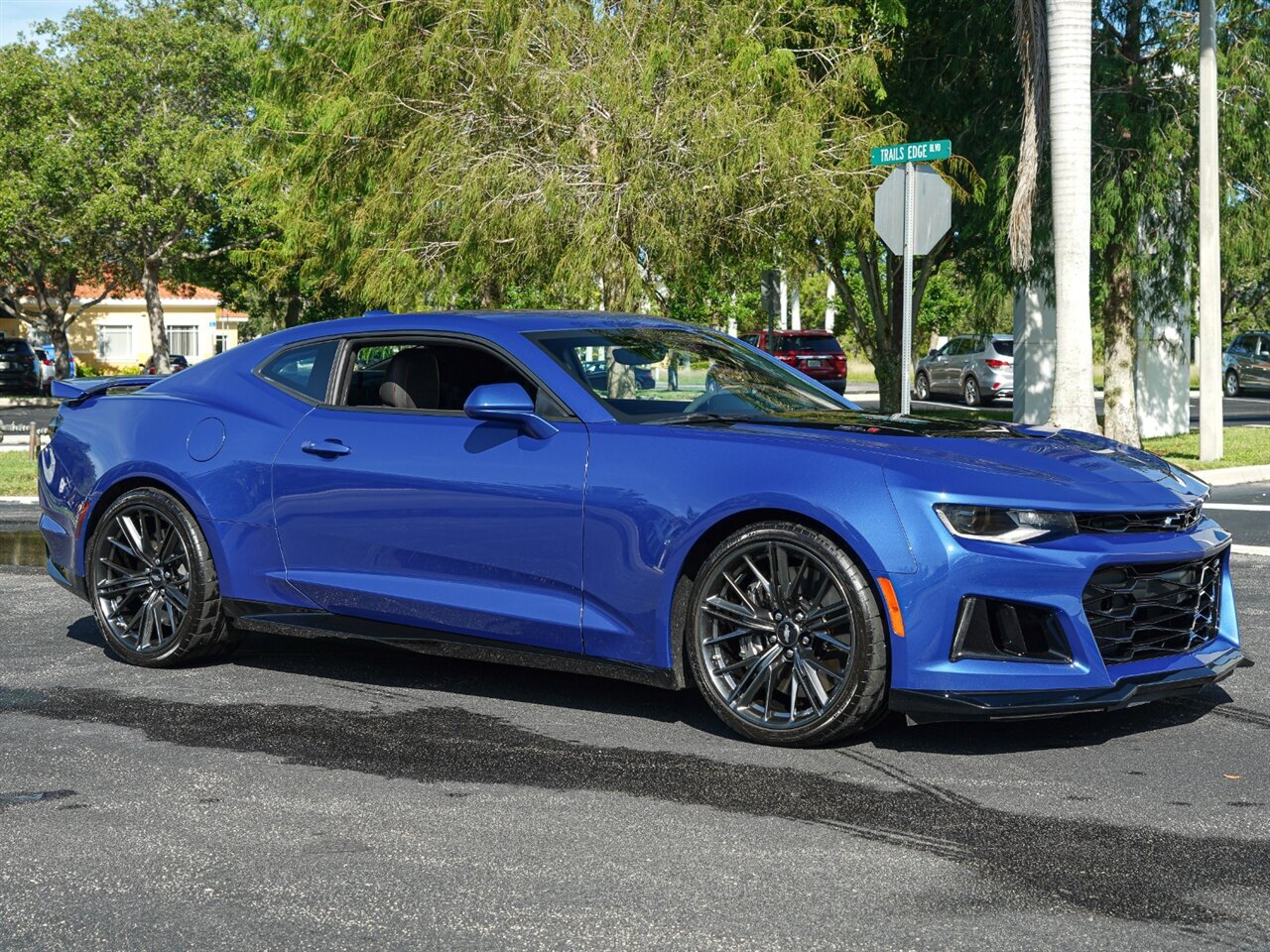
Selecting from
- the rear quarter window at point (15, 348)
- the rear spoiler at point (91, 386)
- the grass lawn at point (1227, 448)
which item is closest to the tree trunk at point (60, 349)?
the rear quarter window at point (15, 348)

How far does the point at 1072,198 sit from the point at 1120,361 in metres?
5.35

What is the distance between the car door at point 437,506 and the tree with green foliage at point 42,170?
137 feet

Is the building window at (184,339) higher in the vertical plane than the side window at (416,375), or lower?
higher

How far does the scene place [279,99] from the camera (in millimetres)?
21516

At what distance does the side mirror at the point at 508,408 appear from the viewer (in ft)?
19.2

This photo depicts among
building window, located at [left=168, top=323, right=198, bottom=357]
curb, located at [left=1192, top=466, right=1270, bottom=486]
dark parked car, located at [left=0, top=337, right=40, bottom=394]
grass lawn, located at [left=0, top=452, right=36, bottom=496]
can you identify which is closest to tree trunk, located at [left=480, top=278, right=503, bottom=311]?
grass lawn, located at [left=0, top=452, right=36, bottom=496]

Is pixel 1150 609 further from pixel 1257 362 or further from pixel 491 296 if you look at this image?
pixel 1257 362

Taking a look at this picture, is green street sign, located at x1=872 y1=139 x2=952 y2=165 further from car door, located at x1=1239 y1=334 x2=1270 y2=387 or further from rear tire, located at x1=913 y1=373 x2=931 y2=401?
car door, located at x1=1239 y1=334 x2=1270 y2=387

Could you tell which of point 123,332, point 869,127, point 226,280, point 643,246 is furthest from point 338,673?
point 123,332

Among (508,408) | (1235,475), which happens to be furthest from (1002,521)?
(1235,475)

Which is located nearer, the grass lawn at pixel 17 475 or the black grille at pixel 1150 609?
the black grille at pixel 1150 609

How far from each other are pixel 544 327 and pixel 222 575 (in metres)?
1.71

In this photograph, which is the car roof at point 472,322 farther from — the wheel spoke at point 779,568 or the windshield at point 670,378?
the wheel spoke at point 779,568

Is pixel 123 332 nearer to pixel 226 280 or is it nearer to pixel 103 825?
pixel 226 280
